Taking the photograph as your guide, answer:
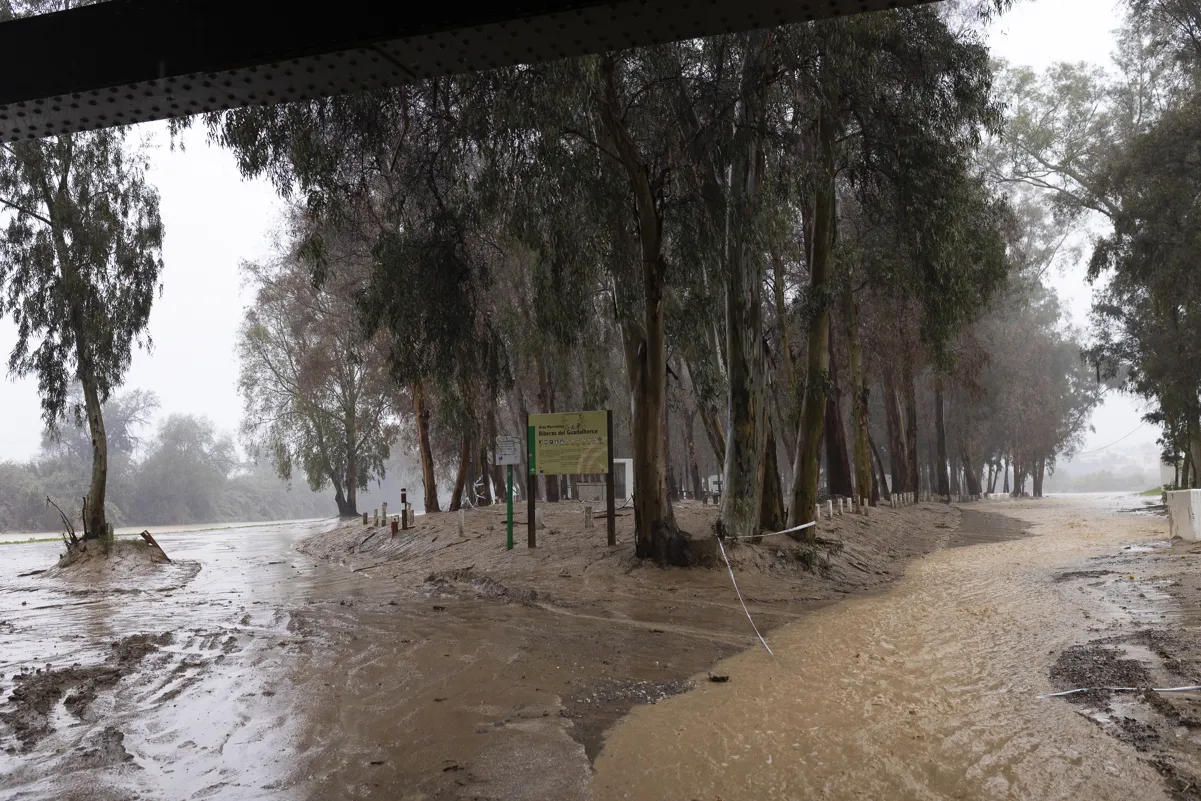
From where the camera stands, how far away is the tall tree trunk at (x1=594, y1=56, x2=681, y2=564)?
12.1m

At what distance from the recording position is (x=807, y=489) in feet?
50.8

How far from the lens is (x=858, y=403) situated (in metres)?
24.6

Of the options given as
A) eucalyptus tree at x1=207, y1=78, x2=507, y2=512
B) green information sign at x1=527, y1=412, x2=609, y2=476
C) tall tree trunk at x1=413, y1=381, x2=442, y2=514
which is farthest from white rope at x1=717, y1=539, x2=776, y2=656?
tall tree trunk at x1=413, y1=381, x2=442, y2=514

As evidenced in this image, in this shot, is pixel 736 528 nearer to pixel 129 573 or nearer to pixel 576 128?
pixel 576 128

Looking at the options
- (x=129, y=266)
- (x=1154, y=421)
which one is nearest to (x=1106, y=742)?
(x=129, y=266)

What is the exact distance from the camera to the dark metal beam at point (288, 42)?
2982 millimetres

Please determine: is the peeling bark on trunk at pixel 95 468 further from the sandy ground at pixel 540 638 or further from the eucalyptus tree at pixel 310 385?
the eucalyptus tree at pixel 310 385

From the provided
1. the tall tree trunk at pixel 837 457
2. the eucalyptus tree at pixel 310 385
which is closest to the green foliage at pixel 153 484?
the eucalyptus tree at pixel 310 385

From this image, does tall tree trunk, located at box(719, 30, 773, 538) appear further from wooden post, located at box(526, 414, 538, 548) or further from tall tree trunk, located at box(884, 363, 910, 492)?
tall tree trunk, located at box(884, 363, 910, 492)

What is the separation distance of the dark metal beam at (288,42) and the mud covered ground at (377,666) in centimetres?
324

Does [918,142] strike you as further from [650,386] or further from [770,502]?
[770,502]

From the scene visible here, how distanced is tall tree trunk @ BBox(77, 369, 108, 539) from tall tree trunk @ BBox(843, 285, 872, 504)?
18.0m

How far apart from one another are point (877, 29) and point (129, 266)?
16.9m

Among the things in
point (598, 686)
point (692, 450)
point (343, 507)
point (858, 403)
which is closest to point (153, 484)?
point (343, 507)
